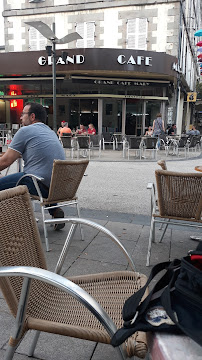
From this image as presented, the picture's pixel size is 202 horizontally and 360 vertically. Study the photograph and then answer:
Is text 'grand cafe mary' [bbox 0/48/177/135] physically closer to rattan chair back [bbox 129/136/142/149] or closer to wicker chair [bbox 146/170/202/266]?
rattan chair back [bbox 129/136/142/149]

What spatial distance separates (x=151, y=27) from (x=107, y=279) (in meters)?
18.2

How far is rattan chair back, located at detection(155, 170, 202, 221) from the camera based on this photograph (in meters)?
2.86

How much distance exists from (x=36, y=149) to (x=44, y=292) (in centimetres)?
224

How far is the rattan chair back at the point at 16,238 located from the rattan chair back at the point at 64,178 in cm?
160

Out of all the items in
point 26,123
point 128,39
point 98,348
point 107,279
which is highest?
point 128,39

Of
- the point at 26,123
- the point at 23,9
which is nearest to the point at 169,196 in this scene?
the point at 26,123

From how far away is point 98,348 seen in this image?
6.51 feet

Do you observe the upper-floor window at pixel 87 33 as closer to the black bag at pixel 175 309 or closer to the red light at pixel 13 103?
the red light at pixel 13 103

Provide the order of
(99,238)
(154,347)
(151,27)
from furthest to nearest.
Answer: (151,27) → (99,238) → (154,347)

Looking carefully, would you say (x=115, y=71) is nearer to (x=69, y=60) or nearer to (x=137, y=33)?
(x=69, y=60)

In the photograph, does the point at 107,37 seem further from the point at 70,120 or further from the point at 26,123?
the point at 26,123

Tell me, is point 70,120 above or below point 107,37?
below

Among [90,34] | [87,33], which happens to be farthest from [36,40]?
[90,34]

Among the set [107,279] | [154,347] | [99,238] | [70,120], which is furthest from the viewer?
[70,120]
